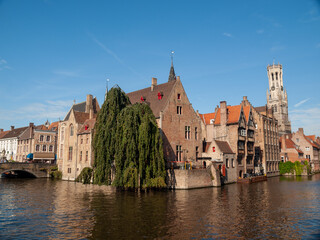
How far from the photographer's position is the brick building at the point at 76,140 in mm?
48875

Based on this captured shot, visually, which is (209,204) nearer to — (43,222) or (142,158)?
(142,158)

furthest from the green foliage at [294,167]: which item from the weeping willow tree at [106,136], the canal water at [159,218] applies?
the weeping willow tree at [106,136]

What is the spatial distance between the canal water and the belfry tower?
364ft

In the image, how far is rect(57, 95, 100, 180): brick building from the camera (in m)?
48.9

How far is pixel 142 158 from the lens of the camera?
105 feet

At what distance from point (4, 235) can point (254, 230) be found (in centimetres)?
1521

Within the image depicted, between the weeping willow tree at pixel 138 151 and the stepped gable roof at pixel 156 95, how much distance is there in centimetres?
958

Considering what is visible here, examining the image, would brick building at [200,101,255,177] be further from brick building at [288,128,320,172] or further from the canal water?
brick building at [288,128,320,172]

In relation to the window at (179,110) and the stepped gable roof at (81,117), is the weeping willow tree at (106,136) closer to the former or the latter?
the window at (179,110)

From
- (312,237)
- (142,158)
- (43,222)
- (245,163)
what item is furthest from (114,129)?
(245,163)

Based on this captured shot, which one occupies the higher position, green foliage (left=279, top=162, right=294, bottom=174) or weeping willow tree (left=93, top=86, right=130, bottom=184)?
weeping willow tree (left=93, top=86, right=130, bottom=184)

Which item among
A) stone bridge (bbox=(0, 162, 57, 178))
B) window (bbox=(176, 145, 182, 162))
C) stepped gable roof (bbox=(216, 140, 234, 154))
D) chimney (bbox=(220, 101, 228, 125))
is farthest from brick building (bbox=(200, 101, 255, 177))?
stone bridge (bbox=(0, 162, 57, 178))

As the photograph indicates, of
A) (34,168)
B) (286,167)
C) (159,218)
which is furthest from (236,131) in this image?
(34,168)

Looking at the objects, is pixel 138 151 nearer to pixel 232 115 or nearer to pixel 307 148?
pixel 232 115
